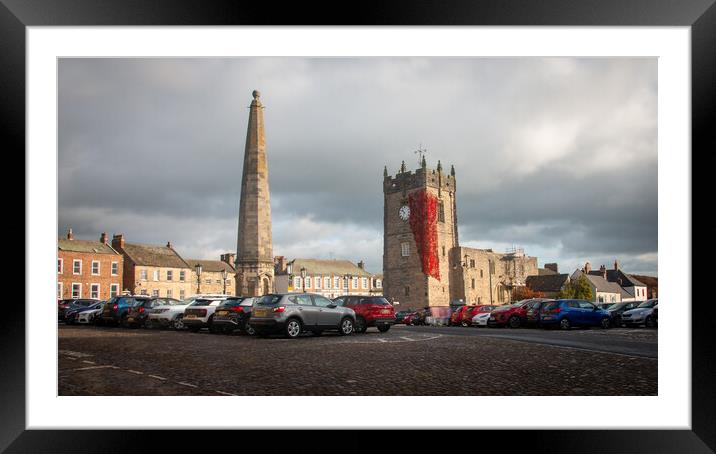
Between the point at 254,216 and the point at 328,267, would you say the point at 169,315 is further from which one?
the point at 328,267

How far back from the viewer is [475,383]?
8.58 meters

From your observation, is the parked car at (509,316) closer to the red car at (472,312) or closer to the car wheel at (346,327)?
the red car at (472,312)

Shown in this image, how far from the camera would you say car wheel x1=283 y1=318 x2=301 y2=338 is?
15.0 meters

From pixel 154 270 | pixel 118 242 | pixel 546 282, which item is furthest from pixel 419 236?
pixel 118 242

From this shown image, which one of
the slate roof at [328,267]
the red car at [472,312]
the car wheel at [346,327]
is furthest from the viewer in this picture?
the slate roof at [328,267]

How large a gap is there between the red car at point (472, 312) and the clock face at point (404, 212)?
3446cm

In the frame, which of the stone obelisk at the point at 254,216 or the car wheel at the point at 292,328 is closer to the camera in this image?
the car wheel at the point at 292,328

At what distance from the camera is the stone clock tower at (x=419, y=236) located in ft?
192

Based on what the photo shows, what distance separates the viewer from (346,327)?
16.5 m

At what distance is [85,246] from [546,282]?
4872 cm

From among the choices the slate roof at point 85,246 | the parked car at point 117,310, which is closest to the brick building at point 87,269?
the slate roof at point 85,246

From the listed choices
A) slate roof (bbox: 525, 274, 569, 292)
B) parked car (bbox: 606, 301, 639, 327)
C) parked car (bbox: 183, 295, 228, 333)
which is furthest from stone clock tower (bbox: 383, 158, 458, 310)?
parked car (bbox: 183, 295, 228, 333)

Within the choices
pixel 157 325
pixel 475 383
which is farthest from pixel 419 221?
pixel 475 383

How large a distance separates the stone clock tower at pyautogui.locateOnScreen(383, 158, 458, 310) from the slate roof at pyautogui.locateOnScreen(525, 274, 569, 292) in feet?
41.6
